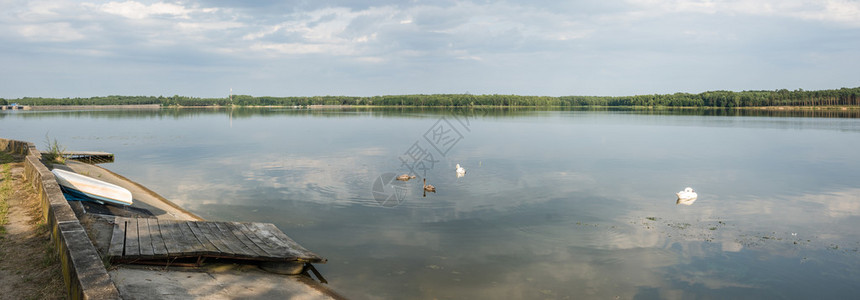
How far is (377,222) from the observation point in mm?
14172

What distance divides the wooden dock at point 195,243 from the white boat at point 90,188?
2922 millimetres

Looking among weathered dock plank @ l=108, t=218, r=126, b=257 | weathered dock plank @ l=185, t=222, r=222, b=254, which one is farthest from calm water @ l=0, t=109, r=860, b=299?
weathered dock plank @ l=108, t=218, r=126, b=257

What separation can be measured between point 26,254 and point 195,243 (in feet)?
7.84

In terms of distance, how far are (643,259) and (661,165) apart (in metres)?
17.1

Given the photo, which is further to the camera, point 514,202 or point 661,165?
point 661,165

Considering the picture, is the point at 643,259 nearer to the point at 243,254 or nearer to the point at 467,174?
the point at 243,254

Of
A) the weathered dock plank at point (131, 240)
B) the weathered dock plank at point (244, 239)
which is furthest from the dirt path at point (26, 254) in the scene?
the weathered dock plank at point (244, 239)

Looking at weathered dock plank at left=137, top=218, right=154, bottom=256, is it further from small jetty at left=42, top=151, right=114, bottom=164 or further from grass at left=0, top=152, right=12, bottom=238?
small jetty at left=42, top=151, right=114, bottom=164

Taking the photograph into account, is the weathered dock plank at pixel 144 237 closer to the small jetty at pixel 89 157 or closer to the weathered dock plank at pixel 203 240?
the weathered dock plank at pixel 203 240

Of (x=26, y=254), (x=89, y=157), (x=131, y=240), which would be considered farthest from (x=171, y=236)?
(x=89, y=157)

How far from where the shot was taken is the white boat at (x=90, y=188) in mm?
11867

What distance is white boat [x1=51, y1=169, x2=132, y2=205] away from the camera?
467 inches

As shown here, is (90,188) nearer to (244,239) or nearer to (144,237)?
(144,237)

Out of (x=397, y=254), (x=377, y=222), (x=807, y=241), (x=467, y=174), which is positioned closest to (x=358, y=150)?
(x=467, y=174)
